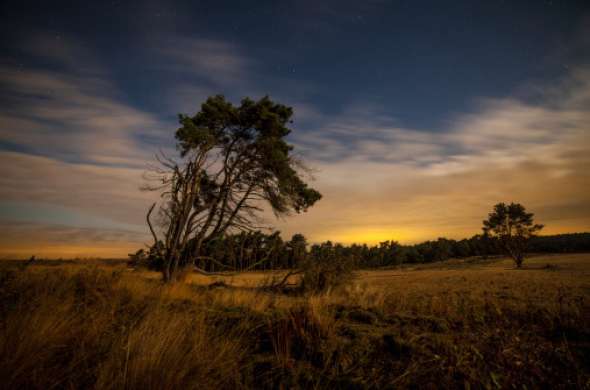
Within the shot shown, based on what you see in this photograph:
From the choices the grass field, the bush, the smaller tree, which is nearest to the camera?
the grass field

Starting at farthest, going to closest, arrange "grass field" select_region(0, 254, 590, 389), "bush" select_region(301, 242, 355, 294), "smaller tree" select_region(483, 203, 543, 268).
→ "smaller tree" select_region(483, 203, 543, 268)
"bush" select_region(301, 242, 355, 294)
"grass field" select_region(0, 254, 590, 389)

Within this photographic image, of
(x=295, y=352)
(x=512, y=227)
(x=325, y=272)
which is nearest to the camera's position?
(x=295, y=352)

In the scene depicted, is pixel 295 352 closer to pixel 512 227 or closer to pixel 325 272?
pixel 325 272

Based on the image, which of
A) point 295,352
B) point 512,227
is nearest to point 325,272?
point 295,352

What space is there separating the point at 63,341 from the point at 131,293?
3.46m

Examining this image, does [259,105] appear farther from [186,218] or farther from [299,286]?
[299,286]

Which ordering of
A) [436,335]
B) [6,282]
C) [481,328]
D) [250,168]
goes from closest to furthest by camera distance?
1. [436,335]
2. [481,328]
3. [6,282]
4. [250,168]

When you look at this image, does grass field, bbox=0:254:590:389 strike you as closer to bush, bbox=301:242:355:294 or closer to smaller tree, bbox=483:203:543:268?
bush, bbox=301:242:355:294

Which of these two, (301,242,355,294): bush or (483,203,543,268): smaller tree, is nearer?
(301,242,355,294): bush

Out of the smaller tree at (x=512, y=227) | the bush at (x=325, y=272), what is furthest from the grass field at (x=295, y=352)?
the smaller tree at (x=512, y=227)

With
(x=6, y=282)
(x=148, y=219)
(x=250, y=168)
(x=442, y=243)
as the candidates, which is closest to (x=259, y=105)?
(x=250, y=168)

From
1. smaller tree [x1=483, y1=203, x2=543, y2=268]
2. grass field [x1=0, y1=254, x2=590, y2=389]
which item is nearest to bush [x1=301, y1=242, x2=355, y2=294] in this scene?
grass field [x1=0, y1=254, x2=590, y2=389]

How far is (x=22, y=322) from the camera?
2.70 meters

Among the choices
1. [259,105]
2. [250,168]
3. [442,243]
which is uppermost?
[259,105]
